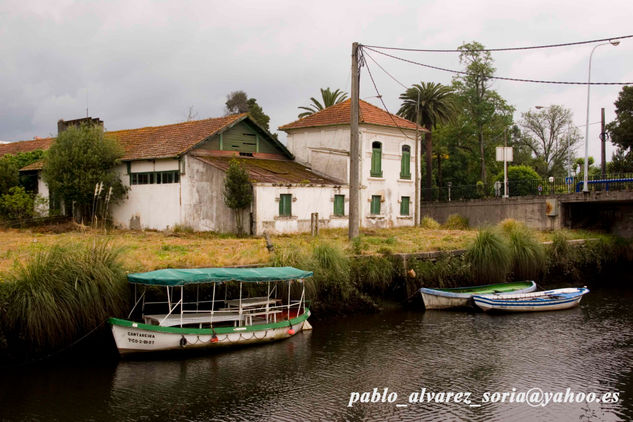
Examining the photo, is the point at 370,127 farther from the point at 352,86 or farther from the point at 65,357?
the point at 65,357

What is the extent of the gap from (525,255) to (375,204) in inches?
461

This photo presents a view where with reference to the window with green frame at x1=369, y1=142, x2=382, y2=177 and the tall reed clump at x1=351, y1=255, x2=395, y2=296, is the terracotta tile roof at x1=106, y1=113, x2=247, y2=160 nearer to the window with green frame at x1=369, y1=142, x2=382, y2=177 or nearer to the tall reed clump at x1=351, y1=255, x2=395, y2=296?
the window with green frame at x1=369, y1=142, x2=382, y2=177

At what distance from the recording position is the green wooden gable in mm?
34281

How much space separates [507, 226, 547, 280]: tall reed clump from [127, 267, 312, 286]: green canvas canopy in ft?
40.0

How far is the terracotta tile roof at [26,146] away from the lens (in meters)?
43.6

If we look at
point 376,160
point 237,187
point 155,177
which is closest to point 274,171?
point 237,187

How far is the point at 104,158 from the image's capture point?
1351 inches

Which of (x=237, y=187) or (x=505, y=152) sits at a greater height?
(x=505, y=152)

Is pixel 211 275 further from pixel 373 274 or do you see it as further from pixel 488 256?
pixel 488 256

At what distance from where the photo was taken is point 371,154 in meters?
37.0

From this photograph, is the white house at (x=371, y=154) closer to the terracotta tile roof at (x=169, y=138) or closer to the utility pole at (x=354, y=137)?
the terracotta tile roof at (x=169, y=138)

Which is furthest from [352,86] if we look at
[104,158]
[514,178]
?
[514,178]

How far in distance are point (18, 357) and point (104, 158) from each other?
20.9 m

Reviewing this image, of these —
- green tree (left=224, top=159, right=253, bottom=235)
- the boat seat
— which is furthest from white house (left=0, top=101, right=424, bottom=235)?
the boat seat
